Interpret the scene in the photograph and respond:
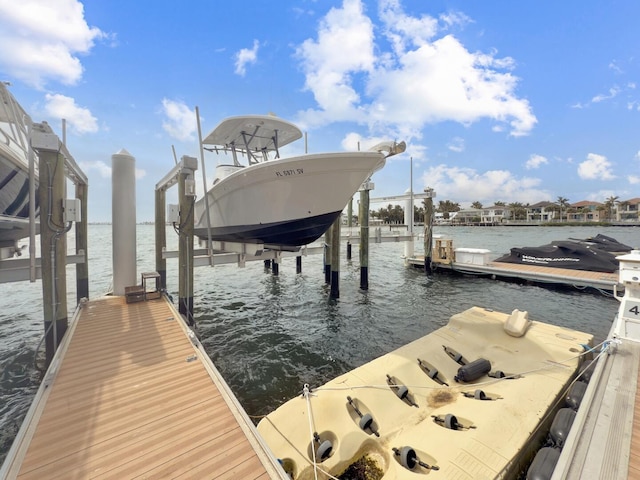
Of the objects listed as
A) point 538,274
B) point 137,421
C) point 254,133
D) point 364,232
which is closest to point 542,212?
point 538,274

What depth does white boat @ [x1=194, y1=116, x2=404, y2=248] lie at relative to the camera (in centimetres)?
677

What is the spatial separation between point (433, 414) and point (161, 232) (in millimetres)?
9176

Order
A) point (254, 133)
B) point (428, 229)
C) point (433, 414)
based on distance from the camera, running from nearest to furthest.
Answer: point (433, 414)
point (254, 133)
point (428, 229)

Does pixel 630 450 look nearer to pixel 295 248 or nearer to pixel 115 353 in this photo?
pixel 115 353

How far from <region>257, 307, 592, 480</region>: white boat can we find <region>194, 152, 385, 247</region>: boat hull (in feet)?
12.2

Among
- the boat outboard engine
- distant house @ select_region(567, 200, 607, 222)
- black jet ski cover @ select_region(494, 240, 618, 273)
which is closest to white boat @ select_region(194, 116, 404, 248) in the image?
the boat outboard engine

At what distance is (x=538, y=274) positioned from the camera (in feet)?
46.5

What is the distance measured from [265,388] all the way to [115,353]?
9.22 feet

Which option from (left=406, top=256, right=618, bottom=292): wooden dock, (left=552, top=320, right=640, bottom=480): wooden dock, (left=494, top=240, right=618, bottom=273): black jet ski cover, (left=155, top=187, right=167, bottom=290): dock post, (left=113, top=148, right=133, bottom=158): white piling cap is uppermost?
(left=113, top=148, right=133, bottom=158): white piling cap

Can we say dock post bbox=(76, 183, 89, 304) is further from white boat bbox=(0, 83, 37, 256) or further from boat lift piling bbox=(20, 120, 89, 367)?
boat lift piling bbox=(20, 120, 89, 367)

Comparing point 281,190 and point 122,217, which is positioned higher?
point 281,190

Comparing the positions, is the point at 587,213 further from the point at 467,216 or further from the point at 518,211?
the point at 467,216

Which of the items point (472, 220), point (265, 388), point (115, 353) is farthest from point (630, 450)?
point (472, 220)

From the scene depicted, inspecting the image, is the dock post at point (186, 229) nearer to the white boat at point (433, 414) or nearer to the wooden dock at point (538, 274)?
the white boat at point (433, 414)
